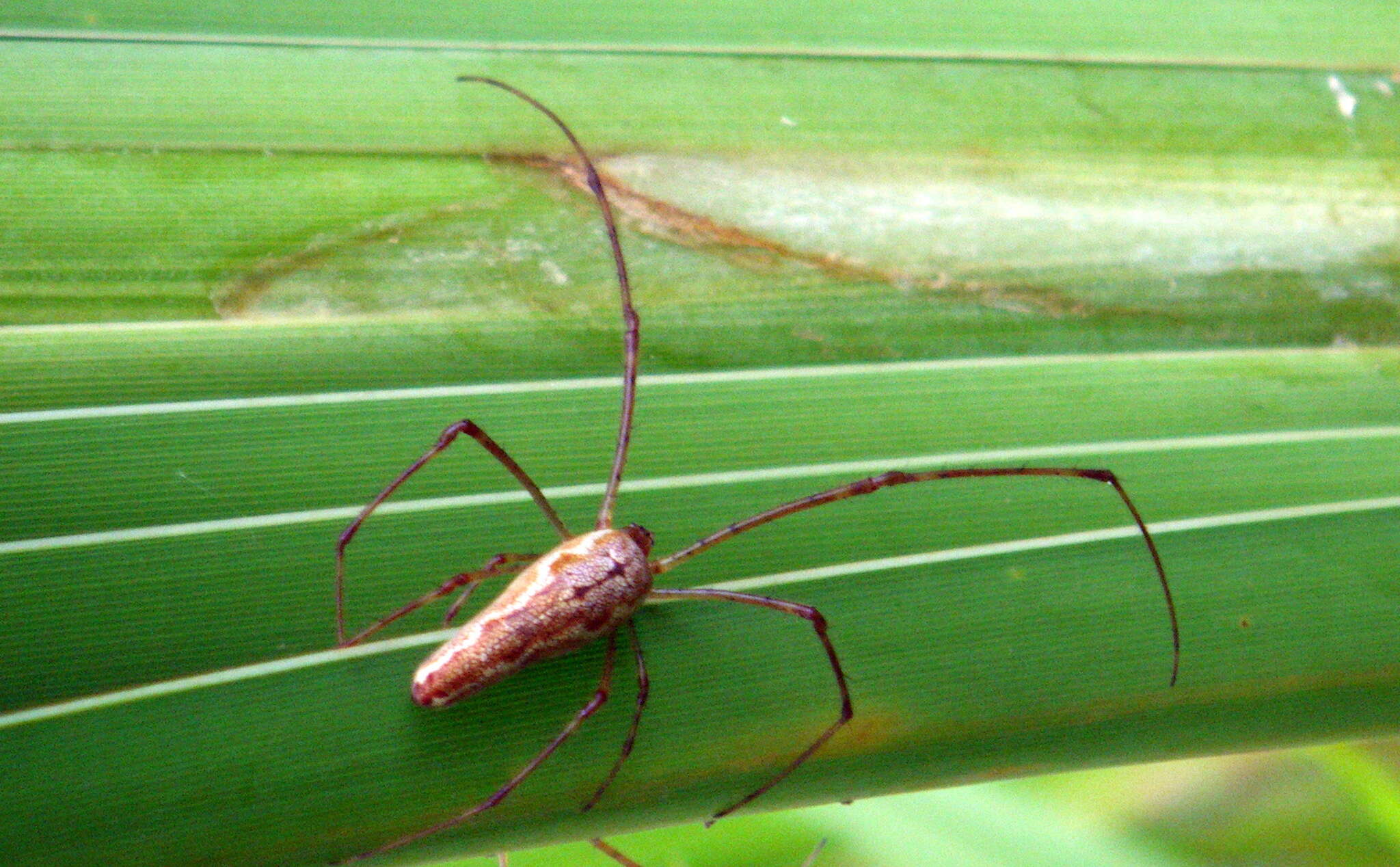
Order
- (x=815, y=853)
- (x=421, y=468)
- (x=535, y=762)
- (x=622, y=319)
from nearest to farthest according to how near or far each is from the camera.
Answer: (x=535, y=762) < (x=421, y=468) < (x=622, y=319) < (x=815, y=853)

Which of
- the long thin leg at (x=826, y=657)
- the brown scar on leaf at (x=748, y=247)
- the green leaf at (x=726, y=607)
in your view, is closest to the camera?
the green leaf at (x=726, y=607)

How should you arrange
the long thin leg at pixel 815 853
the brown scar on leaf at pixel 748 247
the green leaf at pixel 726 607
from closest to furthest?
the green leaf at pixel 726 607 < the brown scar on leaf at pixel 748 247 < the long thin leg at pixel 815 853

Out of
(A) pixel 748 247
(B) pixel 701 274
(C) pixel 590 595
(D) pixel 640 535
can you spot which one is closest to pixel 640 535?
(D) pixel 640 535

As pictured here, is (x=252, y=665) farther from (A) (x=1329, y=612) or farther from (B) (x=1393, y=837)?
(B) (x=1393, y=837)

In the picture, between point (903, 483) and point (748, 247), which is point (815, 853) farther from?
point (748, 247)

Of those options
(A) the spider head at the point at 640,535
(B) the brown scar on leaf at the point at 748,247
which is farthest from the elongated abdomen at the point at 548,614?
(B) the brown scar on leaf at the point at 748,247

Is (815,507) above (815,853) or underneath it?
above

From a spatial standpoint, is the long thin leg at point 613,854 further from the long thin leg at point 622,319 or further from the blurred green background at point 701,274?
the long thin leg at point 622,319
